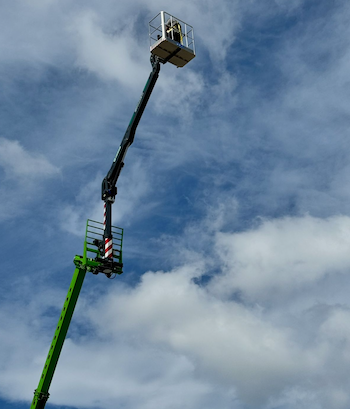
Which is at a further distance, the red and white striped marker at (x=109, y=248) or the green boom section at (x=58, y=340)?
the red and white striped marker at (x=109, y=248)

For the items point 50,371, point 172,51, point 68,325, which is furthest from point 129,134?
point 50,371

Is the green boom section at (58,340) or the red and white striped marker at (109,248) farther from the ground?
the red and white striped marker at (109,248)

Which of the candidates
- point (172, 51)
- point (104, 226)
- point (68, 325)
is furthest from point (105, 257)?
point (172, 51)

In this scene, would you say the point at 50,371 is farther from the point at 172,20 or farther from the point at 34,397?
the point at 172,20

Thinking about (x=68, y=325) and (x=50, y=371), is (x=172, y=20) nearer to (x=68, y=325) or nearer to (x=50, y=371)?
(x=68, y=325)

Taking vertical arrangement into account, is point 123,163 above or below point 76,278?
above

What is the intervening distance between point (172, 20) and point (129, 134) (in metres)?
8.19

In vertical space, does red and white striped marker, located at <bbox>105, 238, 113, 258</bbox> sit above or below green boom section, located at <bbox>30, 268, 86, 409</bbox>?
above

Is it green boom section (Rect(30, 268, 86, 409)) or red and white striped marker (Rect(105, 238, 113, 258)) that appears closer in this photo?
green boom section (Rect(30, 268, 86, 409))

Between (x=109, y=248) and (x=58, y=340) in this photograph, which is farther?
(x=109, y=248)

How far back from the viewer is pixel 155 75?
43.4m

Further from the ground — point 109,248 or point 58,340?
point 109,248

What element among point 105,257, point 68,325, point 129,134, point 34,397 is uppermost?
point 129,134

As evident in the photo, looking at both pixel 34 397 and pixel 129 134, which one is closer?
pixel 34 397
